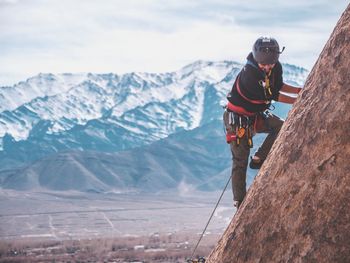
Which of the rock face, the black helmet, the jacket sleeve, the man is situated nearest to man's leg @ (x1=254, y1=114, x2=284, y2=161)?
the man

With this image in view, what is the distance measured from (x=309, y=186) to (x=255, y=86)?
2.96 m

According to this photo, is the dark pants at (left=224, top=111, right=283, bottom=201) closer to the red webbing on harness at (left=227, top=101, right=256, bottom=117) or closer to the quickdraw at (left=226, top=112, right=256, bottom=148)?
the quickdraw at (left=226, top=112, right=256, bottom=148)

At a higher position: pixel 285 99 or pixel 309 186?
pixel 285 99

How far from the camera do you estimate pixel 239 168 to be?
1245 centimetres

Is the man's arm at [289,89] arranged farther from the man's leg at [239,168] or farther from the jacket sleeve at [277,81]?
the man's leg at [239,168]

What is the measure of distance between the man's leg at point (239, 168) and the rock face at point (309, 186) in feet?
4.83

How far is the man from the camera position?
39.4 feet

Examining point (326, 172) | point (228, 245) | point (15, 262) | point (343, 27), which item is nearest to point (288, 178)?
point (326, 172)

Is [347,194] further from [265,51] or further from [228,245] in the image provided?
[265,51]

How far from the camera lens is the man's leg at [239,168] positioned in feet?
40.7

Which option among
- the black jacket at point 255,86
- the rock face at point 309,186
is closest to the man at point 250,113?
the black jacket at point 255,86

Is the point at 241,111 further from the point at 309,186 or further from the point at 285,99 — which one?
the point at 309,186

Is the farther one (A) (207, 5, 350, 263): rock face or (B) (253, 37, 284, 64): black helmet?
(B) (253, 37, 284, 64): black helmet

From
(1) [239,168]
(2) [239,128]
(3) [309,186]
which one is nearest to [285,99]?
(2) [239,128]
